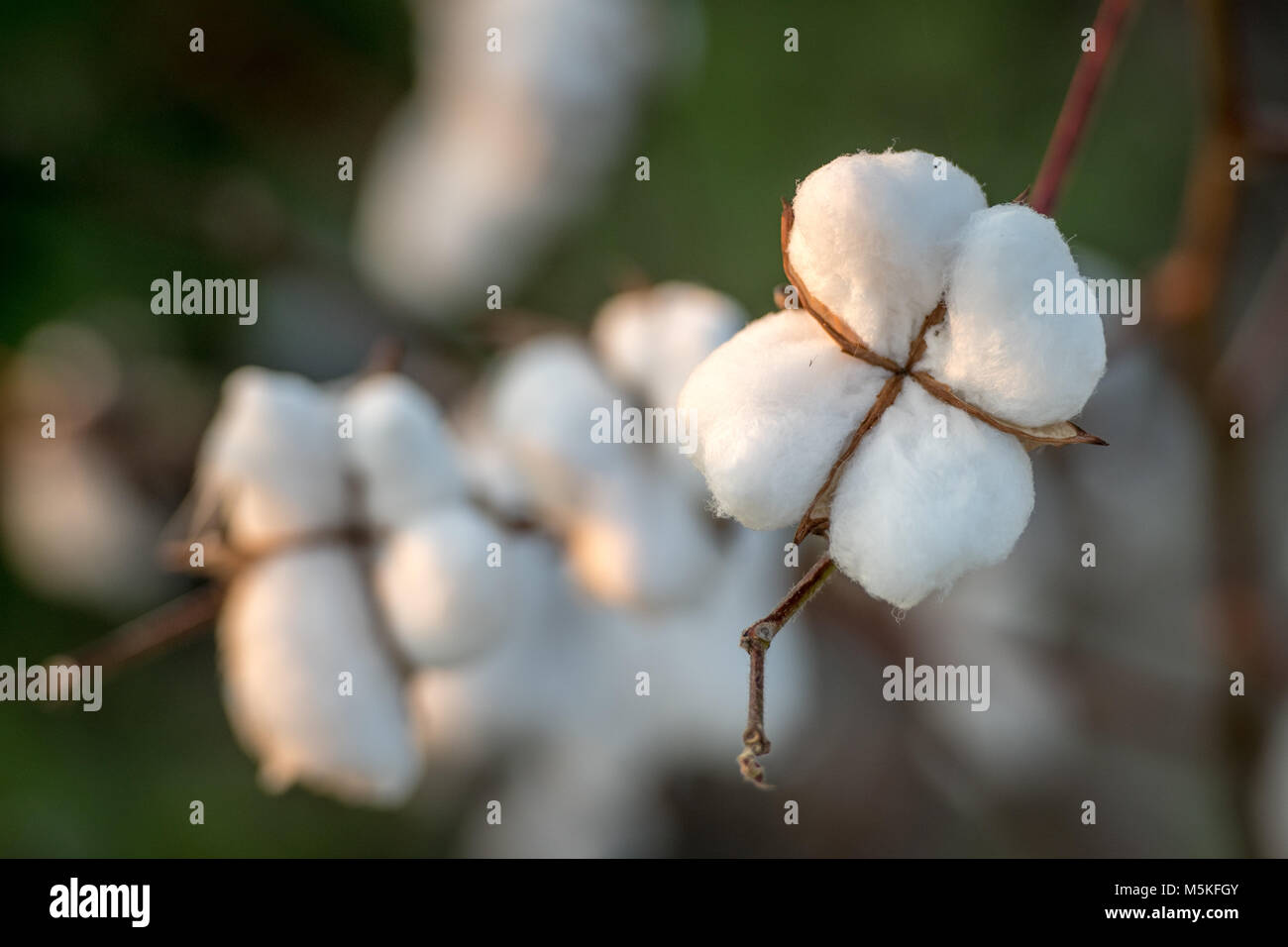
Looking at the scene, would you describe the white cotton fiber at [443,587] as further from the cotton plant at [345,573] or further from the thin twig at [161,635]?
the thin twig at [161,635]

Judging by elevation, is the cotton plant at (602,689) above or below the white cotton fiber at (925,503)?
below

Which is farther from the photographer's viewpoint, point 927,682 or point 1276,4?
point 1276,4

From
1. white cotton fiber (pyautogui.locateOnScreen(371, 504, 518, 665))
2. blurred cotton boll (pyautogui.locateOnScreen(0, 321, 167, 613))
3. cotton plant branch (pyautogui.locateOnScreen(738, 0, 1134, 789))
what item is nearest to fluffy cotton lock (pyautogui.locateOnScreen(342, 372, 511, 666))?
white cotton fiber (pyautogui.locateOnScreen(371, 504, 518, 665))

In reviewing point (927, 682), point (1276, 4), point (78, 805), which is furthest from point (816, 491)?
point (1276, 4)

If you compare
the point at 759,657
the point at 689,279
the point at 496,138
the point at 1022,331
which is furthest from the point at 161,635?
the point at 689,279

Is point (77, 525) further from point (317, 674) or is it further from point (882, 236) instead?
point (882, 236)

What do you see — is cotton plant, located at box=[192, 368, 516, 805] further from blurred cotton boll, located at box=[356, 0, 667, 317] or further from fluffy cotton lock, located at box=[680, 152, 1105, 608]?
blurred cotton boll, located at box=[356, 0, 667, 317]

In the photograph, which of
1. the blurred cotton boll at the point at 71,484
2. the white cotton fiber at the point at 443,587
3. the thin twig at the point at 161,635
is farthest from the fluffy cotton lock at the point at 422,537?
the blurred cotton boll at the point at 71,484

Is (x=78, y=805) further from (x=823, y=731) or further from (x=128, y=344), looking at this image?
(x=823, y=731)
